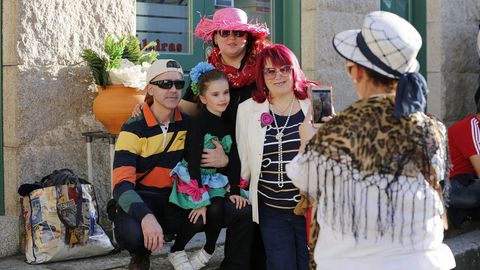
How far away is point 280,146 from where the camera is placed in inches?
176

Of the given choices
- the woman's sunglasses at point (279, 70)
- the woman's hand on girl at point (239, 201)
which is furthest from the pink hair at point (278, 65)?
the woman's hand on girl at point (239, 201)

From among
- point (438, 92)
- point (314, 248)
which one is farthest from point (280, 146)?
point (438, 92)

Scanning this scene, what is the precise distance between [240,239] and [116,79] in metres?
1.48

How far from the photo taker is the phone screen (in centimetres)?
361

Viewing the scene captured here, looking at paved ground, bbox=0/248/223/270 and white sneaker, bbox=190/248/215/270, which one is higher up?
white sneaker, bbox=190/248/215/270

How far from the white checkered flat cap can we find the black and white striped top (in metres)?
1.39

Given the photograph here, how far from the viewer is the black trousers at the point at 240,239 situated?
4.71m

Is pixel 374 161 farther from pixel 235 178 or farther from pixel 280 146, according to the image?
pixel 235 178

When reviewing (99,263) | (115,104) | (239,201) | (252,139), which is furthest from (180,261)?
(115,104)

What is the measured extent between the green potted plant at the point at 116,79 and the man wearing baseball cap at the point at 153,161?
0.65 m

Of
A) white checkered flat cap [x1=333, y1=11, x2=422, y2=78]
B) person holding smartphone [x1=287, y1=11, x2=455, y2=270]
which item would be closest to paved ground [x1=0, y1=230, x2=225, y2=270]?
person holding smartphone [x1=287, y1=11, x2=455, y2=270]

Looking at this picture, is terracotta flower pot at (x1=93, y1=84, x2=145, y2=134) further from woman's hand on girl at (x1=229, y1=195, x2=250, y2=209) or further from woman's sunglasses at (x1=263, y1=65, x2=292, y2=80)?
woman's sunglasses at (x1=263, y1=65, x2=292, y2=80)

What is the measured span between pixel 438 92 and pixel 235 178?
4303mm

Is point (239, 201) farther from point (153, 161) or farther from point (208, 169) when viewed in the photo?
point (153, 161)
